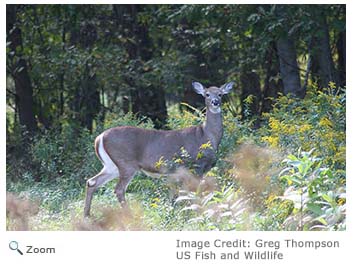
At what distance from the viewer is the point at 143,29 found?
51.0 ft

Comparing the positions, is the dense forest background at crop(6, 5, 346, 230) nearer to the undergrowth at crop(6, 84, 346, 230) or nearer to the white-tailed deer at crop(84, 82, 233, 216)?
the undergrowth at crop(6, 84, 346, 230)

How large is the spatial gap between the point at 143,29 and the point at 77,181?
523 centimetres

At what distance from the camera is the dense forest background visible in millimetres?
11820

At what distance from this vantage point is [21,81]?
1515 cm

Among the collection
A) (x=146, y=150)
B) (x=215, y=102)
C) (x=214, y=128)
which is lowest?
(x=146, y=150)

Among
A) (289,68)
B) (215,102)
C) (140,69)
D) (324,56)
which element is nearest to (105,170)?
(215,102)

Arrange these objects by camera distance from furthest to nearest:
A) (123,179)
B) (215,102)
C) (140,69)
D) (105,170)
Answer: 1. (140,69)
2. (215,102)
3. (105,170)
4. (123,179)

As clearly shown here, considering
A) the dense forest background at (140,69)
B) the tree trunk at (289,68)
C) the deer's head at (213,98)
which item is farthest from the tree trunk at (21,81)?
the deer's head at (213,98)

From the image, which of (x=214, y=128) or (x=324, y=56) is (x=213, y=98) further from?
(x=324, y=56)

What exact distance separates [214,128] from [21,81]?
6.15 m

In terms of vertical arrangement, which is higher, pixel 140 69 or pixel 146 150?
pixel 140 69

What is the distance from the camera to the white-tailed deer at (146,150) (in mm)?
9414
